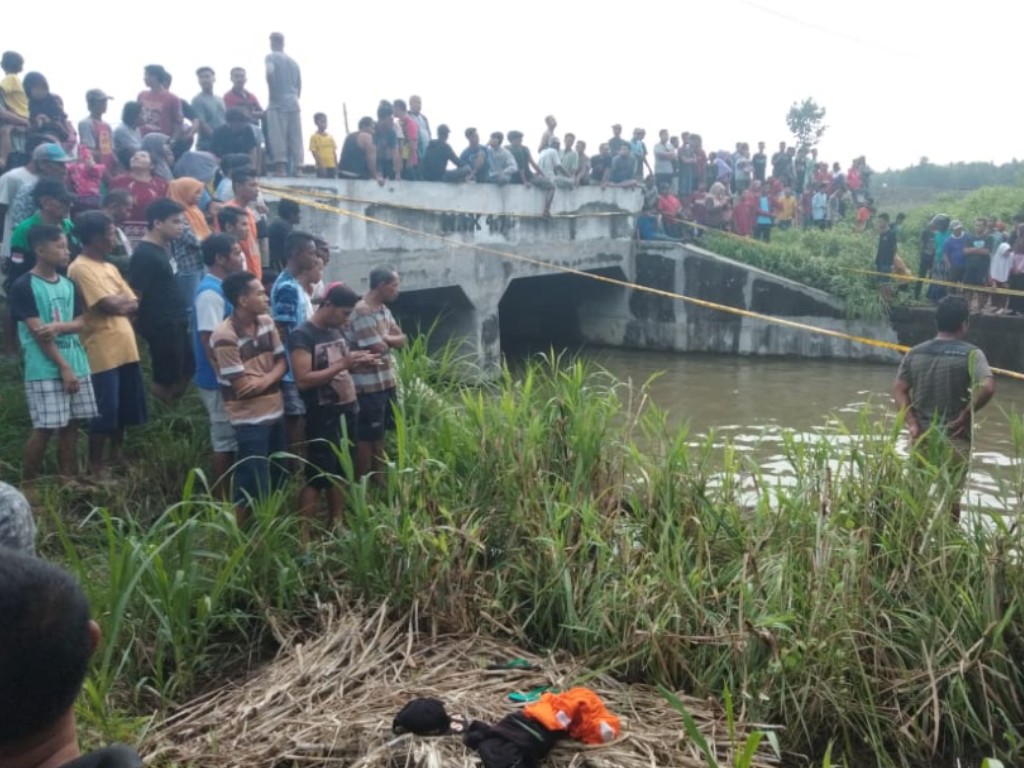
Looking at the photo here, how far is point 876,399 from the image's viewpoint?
12852 millimetres

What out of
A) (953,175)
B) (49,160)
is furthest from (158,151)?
(953,175)

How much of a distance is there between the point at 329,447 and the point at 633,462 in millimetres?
1578

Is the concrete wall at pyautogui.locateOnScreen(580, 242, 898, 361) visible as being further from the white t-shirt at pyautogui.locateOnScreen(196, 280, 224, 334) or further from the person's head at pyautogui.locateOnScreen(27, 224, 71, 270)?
the person's head at pyautogui.locateOnScreen(27, 224, 71, 270)

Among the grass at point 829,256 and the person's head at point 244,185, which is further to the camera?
the grass at point 829,256

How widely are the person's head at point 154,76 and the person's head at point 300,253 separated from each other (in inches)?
184

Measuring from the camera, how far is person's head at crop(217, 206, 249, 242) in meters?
6.17

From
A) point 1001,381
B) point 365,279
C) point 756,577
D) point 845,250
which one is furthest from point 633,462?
point 845,250

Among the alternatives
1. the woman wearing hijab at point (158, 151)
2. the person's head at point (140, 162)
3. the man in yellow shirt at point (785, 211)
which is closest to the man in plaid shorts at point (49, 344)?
the person's head at point (140, 162)

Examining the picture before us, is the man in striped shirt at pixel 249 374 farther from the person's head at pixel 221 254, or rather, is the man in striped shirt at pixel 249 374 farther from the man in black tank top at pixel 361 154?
the man in black tank top at pixel 361 154

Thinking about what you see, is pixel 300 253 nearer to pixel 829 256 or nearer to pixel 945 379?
pixel 945 379

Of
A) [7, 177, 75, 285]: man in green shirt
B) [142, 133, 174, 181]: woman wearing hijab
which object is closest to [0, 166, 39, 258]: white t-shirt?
[7, 177, 75, 285]: man in green shirt

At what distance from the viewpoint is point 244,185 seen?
6.77 metres

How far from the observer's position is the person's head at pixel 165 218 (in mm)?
5660

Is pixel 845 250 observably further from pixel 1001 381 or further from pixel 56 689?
pixel 56 689
